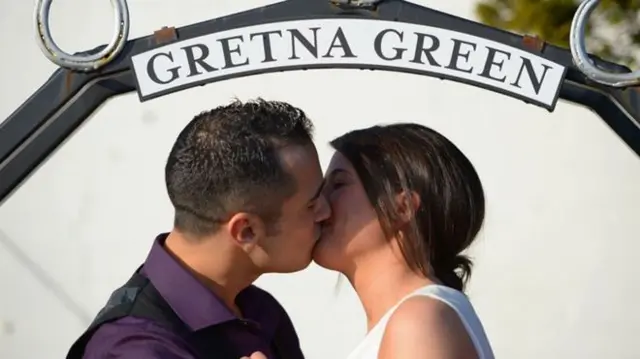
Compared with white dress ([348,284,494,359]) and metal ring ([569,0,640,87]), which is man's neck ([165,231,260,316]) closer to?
white dress ([348,284,494,359])

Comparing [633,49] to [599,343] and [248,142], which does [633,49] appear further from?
[248,142]

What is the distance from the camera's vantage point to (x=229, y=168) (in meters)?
2.46

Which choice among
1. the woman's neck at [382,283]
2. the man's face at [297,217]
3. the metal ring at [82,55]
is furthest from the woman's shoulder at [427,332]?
the metal ring at [82,55]

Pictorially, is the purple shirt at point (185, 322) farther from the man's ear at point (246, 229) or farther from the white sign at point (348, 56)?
the white sign at point (348, 56)

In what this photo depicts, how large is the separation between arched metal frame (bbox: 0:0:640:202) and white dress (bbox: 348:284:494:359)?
0.61 metres

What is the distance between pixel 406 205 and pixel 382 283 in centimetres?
16

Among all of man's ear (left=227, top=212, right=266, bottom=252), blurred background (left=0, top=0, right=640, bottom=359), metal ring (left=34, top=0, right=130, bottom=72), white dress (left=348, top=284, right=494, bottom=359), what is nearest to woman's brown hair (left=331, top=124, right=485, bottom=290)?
white dress (left=348, top=284, right=494, bottom=359)

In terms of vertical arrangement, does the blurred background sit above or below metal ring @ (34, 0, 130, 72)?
below

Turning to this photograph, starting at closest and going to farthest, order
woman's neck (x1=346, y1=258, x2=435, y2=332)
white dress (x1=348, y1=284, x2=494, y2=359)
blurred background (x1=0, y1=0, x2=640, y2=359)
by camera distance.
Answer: white dress (x1=348, y1=284, x2=494, y2=359) → woman's neck (x1=346, y1=258, x2=435, y2=332) → blurred background (x1=0, y1=0, x2=640, y2=359)

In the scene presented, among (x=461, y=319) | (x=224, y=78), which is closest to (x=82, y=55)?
(x=224, y=78)

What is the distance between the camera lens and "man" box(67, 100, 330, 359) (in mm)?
2457

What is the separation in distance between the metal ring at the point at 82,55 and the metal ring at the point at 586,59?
3.21 feet

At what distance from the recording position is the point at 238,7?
643 cm

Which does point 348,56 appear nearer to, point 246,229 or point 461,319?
point 246,229
